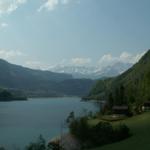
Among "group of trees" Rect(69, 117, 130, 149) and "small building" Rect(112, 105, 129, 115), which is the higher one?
"small building" Rect(112, 105, 129, 115)

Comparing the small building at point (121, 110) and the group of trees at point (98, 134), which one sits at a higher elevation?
the small building at point (121, 110)

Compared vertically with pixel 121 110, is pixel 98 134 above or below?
below

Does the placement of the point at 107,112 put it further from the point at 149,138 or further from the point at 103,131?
the point at 149,138

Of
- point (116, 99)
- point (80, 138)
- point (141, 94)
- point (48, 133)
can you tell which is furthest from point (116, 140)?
point (116, 99)

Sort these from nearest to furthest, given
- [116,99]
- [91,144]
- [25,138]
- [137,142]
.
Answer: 1. [137,142]
2. [91,144]
3. [25,138]
4. [116,99]

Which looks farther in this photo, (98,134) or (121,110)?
(121,110)

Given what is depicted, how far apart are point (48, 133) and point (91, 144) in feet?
105

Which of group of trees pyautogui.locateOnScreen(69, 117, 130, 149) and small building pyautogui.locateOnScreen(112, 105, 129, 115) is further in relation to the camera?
small building pyautogui.locateOnScreen(112, 105, 129, 115)

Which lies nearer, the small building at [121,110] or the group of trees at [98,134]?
the group of trees at [98,134]

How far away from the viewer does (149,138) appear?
45625mm

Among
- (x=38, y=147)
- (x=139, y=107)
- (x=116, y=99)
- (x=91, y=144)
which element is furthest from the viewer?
(x=116, y=99)

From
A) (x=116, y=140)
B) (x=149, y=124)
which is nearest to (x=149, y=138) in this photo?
(x=116, y=140)

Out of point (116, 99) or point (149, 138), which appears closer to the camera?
point (149, 138)

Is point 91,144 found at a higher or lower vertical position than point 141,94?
lower
